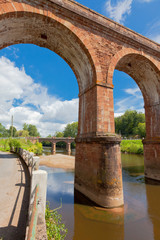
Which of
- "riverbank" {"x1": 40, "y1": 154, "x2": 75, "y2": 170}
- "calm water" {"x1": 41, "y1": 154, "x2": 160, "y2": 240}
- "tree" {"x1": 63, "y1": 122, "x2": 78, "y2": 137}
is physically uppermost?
"tree" {"x1": 63, "y1": 122, "x2": 78, "y2": 137}

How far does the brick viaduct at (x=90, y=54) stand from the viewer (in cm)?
659

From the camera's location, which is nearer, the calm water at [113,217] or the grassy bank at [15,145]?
the calm water at [113,217]

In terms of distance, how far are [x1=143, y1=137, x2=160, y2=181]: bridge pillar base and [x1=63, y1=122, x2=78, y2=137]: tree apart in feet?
225

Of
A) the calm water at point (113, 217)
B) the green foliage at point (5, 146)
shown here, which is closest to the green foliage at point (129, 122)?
the green foliage at point (5, 146)

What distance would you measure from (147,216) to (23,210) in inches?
214

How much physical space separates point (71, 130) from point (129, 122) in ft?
108

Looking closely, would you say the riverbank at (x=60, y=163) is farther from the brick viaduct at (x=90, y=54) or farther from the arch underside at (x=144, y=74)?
the arch underside at (x=144, y=74)

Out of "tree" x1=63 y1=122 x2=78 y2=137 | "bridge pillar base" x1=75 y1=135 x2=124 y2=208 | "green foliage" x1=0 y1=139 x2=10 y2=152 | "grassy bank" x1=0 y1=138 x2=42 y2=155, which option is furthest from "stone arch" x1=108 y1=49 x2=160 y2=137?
"tree" x1=63 y1=122 x2=78 y2=137

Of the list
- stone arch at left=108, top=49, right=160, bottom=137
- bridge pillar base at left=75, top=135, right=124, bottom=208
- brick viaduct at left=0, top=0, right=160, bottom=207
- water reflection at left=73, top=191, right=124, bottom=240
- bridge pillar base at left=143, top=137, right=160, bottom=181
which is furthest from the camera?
bridge pillar base at left=143, top=137, right=160, bottom=181

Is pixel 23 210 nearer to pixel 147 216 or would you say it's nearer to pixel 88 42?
pixel 147 216

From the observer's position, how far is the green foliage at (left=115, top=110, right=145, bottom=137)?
5988 cm

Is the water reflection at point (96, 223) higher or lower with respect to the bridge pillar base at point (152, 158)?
lower

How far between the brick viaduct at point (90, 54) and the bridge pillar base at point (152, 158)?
18.0ft

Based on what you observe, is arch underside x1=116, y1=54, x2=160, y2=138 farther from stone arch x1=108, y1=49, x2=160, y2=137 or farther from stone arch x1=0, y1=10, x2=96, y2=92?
stone arch x1=0, y1=10, x2=96, y2=92
